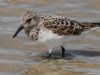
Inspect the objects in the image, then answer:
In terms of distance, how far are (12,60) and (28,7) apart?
366cm

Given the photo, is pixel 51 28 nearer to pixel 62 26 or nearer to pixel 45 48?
pixel 62 26

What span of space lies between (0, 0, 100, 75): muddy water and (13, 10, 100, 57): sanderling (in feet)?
1.59

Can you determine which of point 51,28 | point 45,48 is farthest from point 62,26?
point 45,48

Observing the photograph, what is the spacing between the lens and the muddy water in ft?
33.4

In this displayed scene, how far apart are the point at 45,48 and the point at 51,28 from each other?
1.11 metres

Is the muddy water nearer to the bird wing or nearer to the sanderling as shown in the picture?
the sanderling

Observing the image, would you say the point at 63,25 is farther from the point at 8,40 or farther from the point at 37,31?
the point at 8,40

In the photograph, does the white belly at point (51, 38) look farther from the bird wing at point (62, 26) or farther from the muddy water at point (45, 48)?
the muddy water at point (45, 48)

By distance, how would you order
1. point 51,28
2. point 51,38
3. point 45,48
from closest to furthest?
point 51,38, point 51,28, point 45,48

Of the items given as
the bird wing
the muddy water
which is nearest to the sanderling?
the bird wing

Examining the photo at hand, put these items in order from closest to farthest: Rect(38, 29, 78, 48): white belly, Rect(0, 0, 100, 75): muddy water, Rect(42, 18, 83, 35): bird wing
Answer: Rect(0, 0, 100, 75): muddy water
Rect(38, 29, 78, 48): white belly
Rect(42, 18, 83, 35): bird wing

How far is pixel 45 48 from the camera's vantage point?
38.6 ft

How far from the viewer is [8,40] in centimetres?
1212

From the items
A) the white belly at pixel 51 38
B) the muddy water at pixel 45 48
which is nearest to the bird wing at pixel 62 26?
the white belly at pixel 51 38
